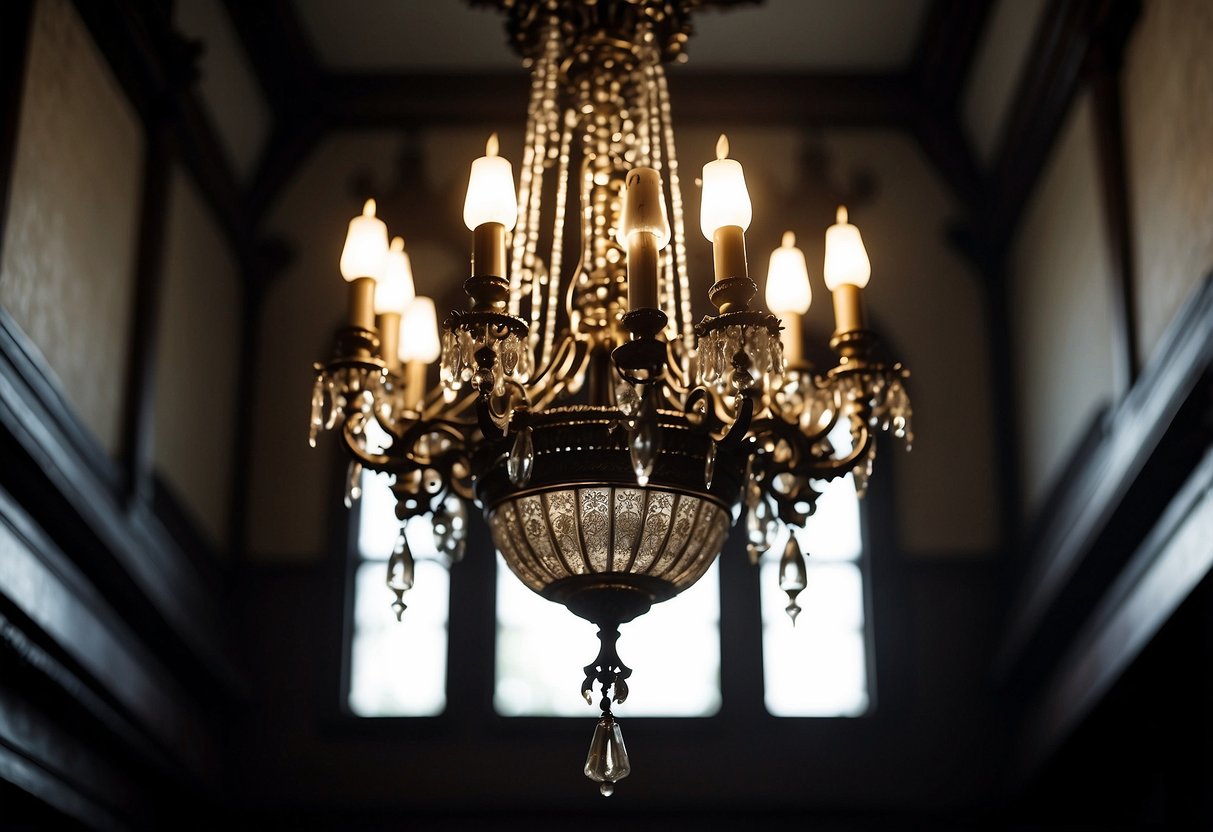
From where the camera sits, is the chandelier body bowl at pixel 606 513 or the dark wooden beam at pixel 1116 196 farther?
the dark wooden beam at pixel 1116 196

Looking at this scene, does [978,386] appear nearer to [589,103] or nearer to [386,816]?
[386,816]

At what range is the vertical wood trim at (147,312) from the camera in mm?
5523

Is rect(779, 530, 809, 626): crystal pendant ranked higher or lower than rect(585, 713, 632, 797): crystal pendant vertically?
higher

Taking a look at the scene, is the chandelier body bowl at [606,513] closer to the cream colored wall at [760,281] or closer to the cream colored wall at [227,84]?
the cream colored wall at [227,84]

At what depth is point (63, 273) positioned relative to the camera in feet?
16.2

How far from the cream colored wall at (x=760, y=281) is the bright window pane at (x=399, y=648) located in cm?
30

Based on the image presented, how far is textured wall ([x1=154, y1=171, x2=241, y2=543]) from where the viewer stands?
6.01 meters

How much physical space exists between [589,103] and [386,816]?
3.33 m

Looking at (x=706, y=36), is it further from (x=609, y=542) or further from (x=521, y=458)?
(x=521, y=458)

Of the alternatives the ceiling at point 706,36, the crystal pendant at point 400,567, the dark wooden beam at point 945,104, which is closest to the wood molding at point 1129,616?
the crystal pendant at point 400,567

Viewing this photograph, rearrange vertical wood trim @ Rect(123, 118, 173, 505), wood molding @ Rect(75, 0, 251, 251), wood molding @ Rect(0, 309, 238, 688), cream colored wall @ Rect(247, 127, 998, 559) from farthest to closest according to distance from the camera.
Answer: cream colored wall @ Rect(247, 127, 998, 559) < vertical wood trim @ Rect(123, 118, 173, 505) < wood molding @ Rect(75, 0, 251, 251) < wood molding @ Rect(0, 309, 238, 688)

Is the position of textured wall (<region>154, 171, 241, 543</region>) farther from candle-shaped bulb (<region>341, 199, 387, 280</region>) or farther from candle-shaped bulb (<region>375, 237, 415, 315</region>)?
candle-shaped bulb (<region>341, 199, 387, 280</region>)

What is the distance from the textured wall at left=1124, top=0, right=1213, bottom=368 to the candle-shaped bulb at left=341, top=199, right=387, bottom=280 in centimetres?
222

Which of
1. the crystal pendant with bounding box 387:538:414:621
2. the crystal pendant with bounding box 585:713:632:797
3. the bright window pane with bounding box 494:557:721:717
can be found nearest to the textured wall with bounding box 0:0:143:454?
the crystal pendant with bounding box 387:538:414:621
